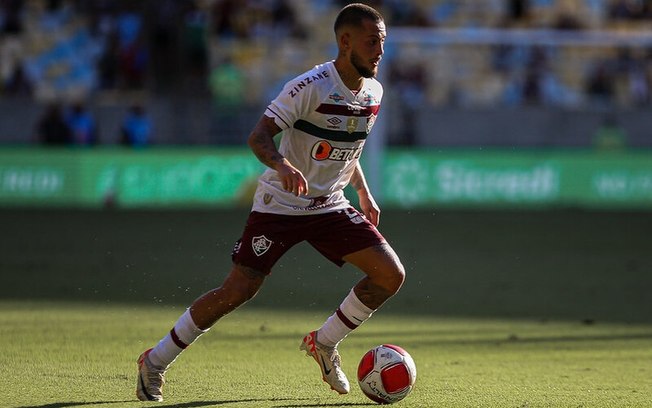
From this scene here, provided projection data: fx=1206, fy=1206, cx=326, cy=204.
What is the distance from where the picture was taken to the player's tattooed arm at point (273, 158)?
537 centimetres

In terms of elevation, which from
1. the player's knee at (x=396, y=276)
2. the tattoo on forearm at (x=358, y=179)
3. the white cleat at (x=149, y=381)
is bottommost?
the white cleat at (x=149, y=381)

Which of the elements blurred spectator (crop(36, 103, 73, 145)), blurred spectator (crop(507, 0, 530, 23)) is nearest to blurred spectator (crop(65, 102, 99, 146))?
blurred spectator (crop(36, 103, 73, 145))

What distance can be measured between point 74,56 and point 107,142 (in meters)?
3.36

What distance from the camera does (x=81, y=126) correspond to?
795 inches

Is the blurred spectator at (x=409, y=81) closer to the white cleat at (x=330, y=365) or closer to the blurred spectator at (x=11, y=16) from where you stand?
the blurred spectator at (x=11, y=16)

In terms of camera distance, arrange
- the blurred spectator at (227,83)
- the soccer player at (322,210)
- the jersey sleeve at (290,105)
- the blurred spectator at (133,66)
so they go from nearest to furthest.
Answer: the jersey sleeve at (290,105) < the soccer player at (322,210) < the blurred spectator at (227,83) < the blurred spectator at (133,66)

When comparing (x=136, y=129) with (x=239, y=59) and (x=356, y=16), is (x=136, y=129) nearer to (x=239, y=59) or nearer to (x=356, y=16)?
(x=239, y=59)

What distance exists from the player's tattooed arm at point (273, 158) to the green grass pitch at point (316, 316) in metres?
1.08

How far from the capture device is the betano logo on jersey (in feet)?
19.4

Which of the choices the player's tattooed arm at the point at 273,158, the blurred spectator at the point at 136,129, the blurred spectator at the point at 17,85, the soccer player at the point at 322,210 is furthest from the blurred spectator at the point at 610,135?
the player's tattooed arm at the point at 273,158

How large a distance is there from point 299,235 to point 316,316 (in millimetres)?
3195

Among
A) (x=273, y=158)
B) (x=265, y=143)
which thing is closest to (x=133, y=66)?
(x=265, y=143)

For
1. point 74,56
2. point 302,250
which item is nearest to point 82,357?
point 302,250

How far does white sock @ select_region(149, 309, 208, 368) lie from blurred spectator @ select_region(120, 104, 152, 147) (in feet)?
47.2
